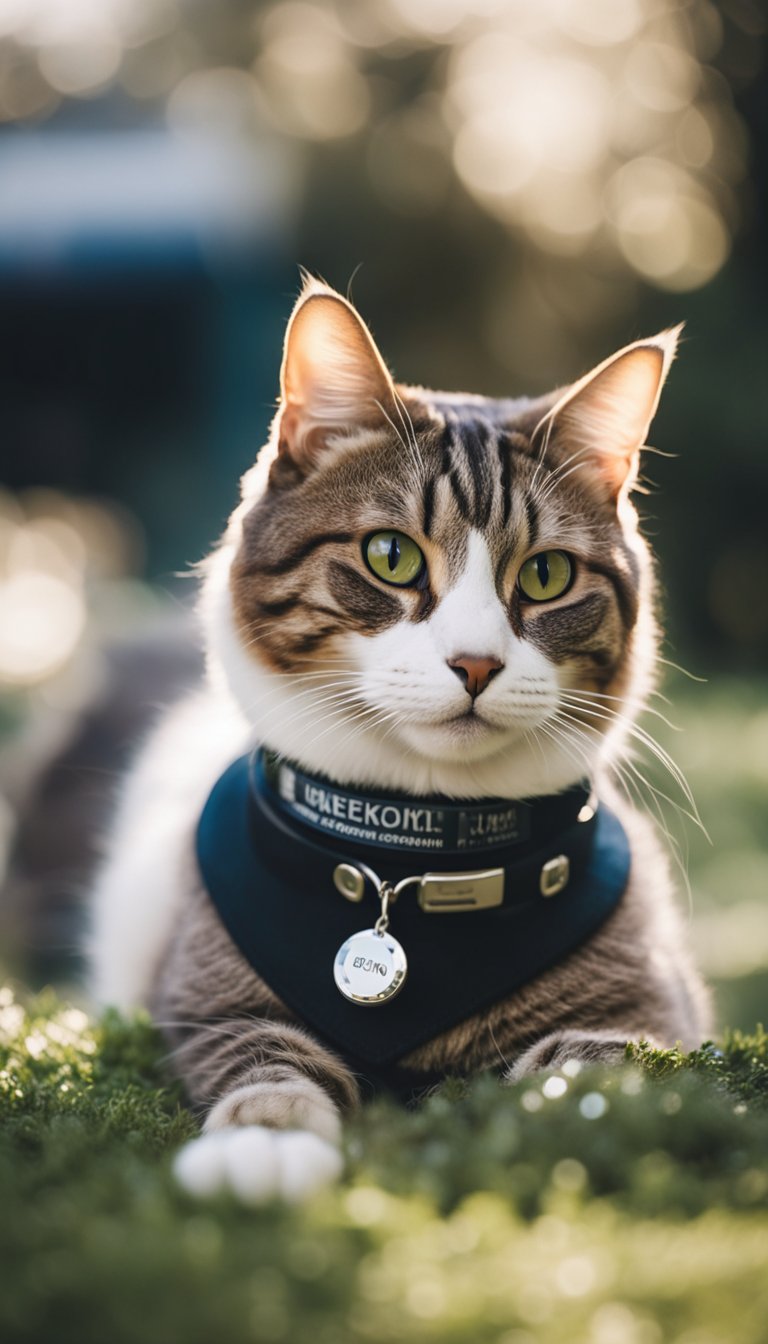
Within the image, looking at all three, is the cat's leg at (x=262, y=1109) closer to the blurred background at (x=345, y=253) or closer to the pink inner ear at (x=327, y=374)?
the pink inner ear at (x=327, y=374)

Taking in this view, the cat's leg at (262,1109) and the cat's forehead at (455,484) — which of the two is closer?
the cat's leg at (262,1109)

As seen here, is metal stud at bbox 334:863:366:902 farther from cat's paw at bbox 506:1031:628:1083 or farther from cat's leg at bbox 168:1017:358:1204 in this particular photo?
cat's paw at bbox 506:1031:628:1083

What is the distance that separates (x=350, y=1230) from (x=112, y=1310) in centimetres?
21

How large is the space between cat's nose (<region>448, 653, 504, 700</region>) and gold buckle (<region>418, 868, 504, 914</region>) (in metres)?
0.27

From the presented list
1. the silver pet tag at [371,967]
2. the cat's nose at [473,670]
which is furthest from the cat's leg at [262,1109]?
the cat's nose at [473,670]

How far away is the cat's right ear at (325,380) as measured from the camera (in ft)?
5.14

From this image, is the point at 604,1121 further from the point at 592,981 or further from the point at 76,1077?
the point at 76,1077

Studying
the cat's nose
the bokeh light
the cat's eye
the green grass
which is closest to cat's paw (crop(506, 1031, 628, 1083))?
the green grass

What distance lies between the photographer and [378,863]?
5.02 ft

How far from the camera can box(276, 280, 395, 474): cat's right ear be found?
5.14 feet

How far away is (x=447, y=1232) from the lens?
0.93 m

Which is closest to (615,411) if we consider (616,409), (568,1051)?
(616,409)

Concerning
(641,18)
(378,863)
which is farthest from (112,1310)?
(641,18)

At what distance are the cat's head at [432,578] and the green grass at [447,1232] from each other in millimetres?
452
